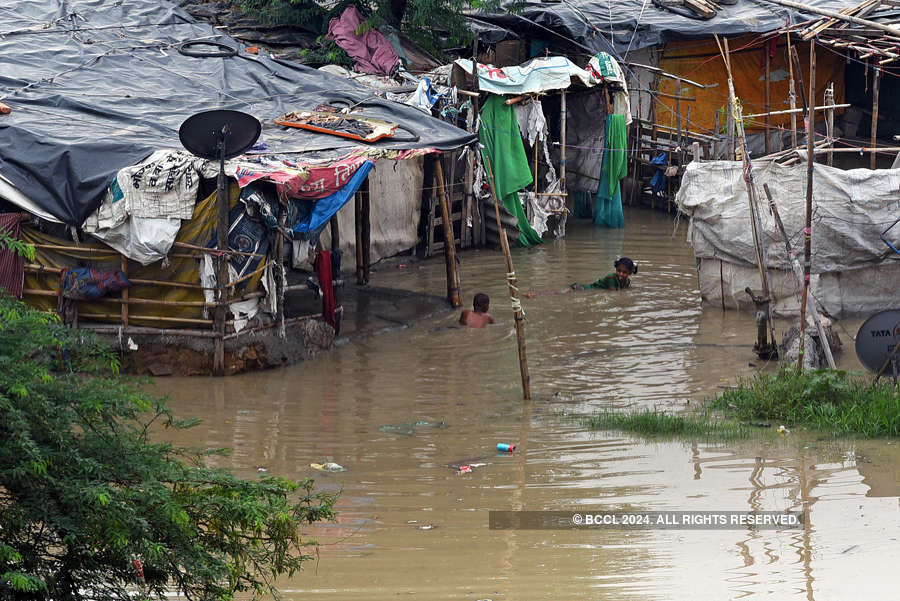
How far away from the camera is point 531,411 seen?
887cm

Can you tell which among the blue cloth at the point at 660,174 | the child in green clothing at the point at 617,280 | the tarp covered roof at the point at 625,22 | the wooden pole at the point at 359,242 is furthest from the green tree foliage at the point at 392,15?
the child in green clothing at the point at 617,280

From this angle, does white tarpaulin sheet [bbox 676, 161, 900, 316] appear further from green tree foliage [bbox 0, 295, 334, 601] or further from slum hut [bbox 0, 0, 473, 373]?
green tree foliage [bbox 0, 295, 334, 601]

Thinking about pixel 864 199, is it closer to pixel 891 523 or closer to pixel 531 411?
pixel 531 411

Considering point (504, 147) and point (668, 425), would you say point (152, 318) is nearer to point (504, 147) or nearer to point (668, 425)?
point (668, 425)

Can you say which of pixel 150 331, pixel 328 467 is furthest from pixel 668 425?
pixel 150 331

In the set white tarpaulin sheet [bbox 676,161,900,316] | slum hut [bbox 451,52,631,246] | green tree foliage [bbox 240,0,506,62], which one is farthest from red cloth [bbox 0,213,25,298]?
slum hut [bbox 451,52,631,246]

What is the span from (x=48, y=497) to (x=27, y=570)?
32cm

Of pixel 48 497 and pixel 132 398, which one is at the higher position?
pixel 132 398

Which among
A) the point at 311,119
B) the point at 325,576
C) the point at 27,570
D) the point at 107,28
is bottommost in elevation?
the point at 325,576

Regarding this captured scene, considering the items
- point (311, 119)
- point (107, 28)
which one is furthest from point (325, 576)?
point (107, 28)

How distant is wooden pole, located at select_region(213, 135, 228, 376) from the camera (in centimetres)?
957

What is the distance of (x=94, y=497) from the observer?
3885mm

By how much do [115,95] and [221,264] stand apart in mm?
3315

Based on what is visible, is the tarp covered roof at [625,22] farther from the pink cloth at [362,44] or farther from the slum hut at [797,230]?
the slum hut at [797,230]
